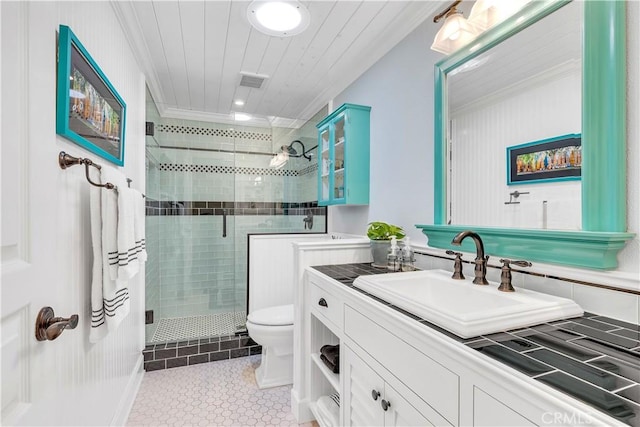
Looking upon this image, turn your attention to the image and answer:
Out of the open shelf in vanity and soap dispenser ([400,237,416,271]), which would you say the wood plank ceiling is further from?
the open shelf in vanity

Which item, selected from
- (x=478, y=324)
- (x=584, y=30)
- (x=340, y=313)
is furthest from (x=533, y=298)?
(x=584, y=30)

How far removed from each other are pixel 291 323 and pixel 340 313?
880 mm

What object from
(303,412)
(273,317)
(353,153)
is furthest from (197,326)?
(353,153)

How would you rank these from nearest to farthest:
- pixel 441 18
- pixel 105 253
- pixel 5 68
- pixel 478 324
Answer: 1. pixel 5 68
2. pixel 478 324
3. pixel 105 253
4. pixel 441 18

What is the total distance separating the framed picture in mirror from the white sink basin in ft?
1.37

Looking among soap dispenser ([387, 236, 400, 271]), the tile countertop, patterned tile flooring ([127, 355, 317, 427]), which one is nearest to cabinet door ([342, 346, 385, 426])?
the tile countertop

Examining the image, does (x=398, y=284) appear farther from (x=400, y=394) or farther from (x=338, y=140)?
(x=338, y=140)

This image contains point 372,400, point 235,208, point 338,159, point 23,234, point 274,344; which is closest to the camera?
point 23,234

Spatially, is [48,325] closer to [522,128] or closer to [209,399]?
[209,399]

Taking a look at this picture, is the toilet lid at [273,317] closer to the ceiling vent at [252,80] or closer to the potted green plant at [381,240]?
the potted green plant at [381,240]

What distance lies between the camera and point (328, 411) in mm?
1573

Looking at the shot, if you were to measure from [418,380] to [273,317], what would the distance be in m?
1.51

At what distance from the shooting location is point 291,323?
→ 209 cm

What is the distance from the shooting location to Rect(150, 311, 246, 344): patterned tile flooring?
2611mm
